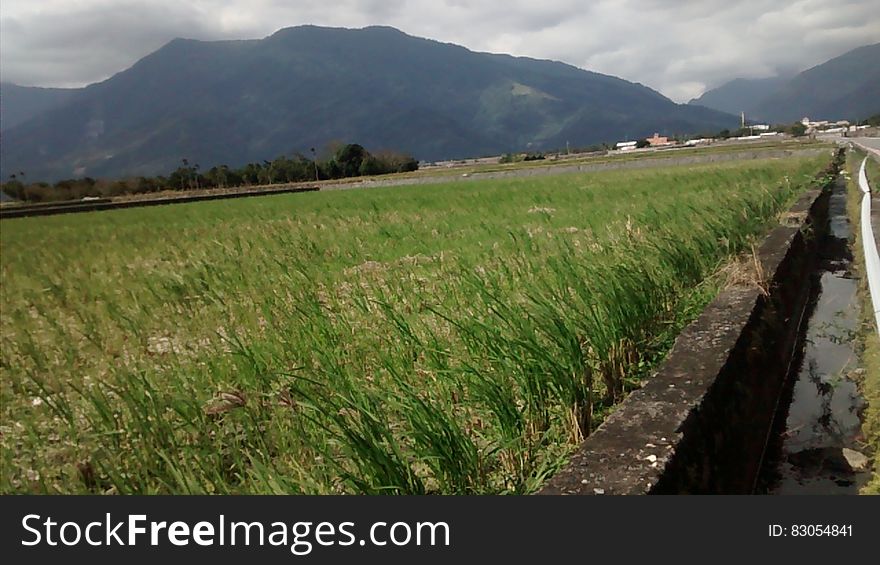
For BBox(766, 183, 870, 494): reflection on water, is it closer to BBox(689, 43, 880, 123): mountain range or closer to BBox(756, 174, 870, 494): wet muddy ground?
BBox(756, 174, 870, 494): wet muddy ground

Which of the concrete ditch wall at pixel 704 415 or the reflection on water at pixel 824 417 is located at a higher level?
the concrete ditch wall at pixel 704 415

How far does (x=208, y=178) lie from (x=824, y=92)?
2304 centimetres

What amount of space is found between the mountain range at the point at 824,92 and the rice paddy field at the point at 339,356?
12200 millimetres

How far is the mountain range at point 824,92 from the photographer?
16.5 metres

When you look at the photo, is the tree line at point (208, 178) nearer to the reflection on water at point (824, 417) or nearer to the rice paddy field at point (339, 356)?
the rice paddy field at point (339, 356)

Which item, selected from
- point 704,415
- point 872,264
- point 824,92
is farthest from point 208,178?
point 824,92

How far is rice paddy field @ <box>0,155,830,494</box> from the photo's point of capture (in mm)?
1869

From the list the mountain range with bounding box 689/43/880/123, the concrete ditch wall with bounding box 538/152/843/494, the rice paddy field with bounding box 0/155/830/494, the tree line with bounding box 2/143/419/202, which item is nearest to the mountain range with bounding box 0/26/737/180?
the tree line with bounding box 2/143/419/202

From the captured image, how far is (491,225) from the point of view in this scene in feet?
28.1

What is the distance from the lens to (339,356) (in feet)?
9.60

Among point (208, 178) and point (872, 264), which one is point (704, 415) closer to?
point (872, 264)

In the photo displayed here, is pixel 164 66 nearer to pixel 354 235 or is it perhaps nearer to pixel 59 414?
pixel 354 235

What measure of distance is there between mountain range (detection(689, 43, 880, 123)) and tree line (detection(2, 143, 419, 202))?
38.4 feet

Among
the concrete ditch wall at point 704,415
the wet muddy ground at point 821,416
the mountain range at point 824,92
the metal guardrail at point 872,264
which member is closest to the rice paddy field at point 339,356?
the concrete ditch wall at point 704,415
